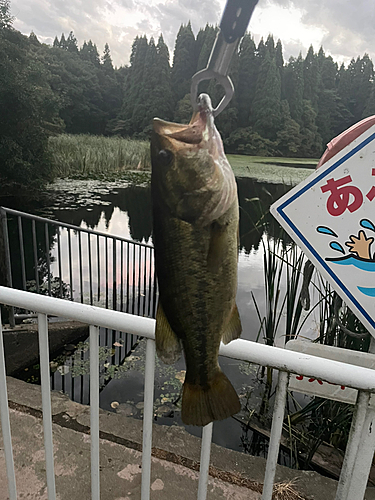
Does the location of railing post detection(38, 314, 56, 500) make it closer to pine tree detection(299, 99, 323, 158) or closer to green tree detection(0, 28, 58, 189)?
pine tree detection(299, 99, 323, 158)

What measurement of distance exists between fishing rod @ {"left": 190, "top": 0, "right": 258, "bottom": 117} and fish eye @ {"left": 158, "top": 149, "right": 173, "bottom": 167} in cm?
7

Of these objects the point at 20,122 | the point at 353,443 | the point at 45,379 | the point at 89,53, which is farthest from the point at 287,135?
the point at 89,53

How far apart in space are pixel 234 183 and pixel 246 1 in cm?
17

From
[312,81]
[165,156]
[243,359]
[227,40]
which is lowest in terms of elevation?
[243,359]

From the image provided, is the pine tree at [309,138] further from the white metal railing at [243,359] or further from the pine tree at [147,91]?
the white metal railing at [243,359]

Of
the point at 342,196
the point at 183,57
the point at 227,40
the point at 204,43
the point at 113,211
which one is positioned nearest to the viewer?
the point at 227,40

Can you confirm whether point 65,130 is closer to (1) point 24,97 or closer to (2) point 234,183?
(1) point 24,97

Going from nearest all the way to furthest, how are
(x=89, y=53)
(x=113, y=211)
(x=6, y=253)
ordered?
(x=6, y=253) → (x=113, y=211) → (x=89, y=53)

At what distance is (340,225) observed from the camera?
104 cm

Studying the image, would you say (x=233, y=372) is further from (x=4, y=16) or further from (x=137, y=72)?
(x=4, y=16)

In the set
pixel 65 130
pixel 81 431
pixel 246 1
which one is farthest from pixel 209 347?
pixel 65 130

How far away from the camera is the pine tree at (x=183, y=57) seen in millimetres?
656

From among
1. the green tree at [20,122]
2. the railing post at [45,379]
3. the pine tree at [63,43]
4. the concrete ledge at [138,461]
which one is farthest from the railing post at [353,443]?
the pine tree at [63,43]

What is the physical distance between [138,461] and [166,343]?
5.51 feet
